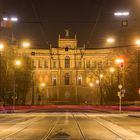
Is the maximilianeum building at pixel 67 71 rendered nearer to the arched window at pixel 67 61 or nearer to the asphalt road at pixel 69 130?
the arched window at pixel 67 61

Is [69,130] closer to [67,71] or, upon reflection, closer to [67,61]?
[67,71]

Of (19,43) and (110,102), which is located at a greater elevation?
(19,43)

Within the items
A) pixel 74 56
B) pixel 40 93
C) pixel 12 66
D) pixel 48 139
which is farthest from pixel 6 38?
pixel 48 139

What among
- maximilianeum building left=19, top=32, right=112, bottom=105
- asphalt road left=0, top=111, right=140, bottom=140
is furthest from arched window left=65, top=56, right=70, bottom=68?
asphalt road left=0, top=111, right=140, bottom=140

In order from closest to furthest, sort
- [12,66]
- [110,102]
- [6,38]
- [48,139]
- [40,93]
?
[48,139] → [12,66] → [110,102] → [6,38] → [40,93]

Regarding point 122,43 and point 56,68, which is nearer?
point 122,43

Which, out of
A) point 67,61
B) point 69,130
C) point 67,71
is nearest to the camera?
point 69,130

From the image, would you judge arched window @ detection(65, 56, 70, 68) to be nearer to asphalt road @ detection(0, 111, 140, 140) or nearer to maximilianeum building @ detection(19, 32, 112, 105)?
maximilianeum building @ detection(19, 32, 112, 105)

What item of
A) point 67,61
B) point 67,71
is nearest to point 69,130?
point 67,71

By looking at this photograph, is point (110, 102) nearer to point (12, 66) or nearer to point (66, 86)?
point (12, 66)

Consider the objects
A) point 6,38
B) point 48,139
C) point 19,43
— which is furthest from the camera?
point 19,43

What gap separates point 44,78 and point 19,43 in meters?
31.6

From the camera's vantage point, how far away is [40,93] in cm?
14025

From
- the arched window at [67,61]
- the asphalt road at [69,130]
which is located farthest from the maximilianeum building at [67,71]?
the asphalt road at [69,130]
